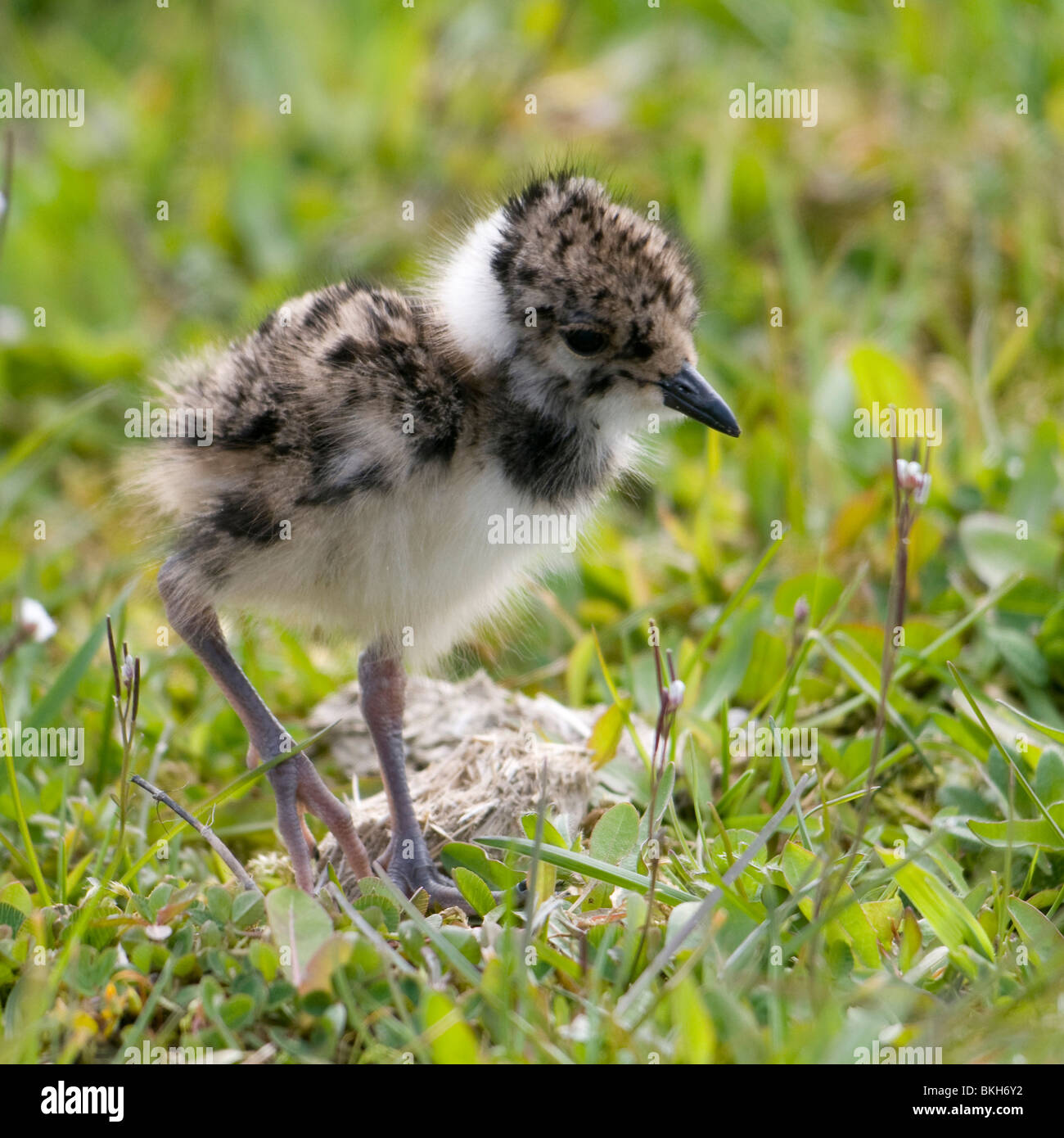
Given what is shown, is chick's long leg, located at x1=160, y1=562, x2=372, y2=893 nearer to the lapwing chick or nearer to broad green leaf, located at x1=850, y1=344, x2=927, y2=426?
the lapwing chick

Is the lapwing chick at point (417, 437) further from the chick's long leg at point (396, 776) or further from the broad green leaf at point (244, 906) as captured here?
the broad green leaf at point (244, 906)

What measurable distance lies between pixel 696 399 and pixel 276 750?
42.9 inches

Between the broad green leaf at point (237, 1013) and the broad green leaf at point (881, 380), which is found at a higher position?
the broad green leaf at point (881, 380)

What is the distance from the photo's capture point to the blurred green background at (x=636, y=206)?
3633mm

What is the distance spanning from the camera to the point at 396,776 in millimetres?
2861

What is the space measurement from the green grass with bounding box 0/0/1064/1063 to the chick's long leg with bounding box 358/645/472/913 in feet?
0.57

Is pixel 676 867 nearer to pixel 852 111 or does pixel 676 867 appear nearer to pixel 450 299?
pixel 450 299

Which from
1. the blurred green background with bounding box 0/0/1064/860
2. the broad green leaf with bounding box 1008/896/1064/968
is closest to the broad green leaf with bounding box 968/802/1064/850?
the broad green leaf with bounding box 1008/896/1064/968

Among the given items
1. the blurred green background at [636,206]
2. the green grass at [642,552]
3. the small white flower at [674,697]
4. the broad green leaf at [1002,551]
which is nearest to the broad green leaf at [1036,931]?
the green grass at [642,552]

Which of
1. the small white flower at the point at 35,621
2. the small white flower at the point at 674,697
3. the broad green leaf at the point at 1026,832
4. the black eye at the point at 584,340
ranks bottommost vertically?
the broad green leaf at the point at 1026,832

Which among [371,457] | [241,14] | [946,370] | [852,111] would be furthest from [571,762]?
[241,14]

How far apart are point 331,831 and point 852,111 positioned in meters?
4.02

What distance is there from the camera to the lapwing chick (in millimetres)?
2641

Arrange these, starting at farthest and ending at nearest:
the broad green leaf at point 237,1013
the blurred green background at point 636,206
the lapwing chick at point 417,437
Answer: the blurred green background at point 636,206, the lapwing chick at point 417,437, the broad green leaf at point 237,1013
